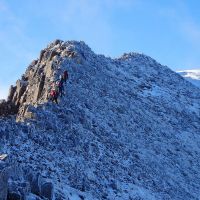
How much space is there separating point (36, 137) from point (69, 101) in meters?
9.11

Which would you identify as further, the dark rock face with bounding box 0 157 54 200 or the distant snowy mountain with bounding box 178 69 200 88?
the distant snowy mountain with bounding box 178 69 200 88

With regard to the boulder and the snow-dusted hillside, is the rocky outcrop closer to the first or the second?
the snow-dusted hillside

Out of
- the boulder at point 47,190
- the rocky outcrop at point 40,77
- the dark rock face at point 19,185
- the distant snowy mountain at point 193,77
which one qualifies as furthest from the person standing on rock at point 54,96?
the distant snowy mountain at point 193,77

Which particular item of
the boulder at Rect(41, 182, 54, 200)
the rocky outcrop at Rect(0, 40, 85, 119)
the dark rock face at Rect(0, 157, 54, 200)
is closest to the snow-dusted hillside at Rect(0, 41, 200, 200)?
the rocky outcrop at Rect(0, 40, 85, 119)

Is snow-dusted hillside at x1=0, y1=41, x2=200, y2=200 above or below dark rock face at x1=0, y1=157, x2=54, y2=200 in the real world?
above

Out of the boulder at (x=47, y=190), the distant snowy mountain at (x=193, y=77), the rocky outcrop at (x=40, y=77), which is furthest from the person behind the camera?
the distant snowy mountain at (x=193, y=77)

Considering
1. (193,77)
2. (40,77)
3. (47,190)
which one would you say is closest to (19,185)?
(47,190)

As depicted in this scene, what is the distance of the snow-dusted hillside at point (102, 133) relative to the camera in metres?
27.7

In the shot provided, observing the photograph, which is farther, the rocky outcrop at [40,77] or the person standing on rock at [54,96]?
the rocky outcrop at [40,77]

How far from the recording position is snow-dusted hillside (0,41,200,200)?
27.7 meters

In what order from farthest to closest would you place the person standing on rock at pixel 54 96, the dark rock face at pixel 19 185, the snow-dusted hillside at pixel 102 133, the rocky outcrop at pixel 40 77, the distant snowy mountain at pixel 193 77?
the distant snowy mountain at pixel 193 77
the rocky outcrop at pixel 40 77
the person standing on rock at pixel 54 96
the snow-dusted hillside at pixel 102 133
the dark rock face at pixel 19 185

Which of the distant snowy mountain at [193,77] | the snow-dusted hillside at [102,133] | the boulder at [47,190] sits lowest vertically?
the boulder at [47,190]

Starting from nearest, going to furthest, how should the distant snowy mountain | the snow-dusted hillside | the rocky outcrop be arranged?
the snow-dusted hillside, the rocky outcrop, the distant snowy mountain

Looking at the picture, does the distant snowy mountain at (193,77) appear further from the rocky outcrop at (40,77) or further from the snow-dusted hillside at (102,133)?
the rocky outcrop at (40,77)
